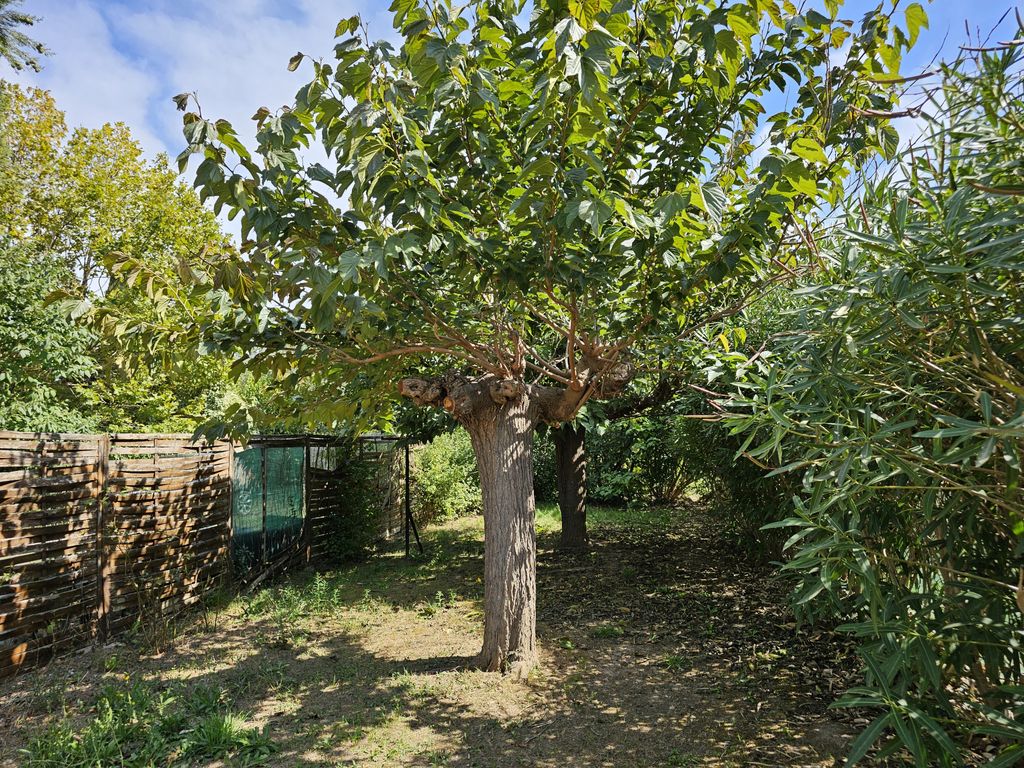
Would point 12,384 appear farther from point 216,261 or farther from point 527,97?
point 527,97

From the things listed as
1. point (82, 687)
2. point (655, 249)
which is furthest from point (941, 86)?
point (82, 687)

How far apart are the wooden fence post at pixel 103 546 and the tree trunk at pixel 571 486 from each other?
5139 mm

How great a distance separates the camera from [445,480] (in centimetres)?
1200

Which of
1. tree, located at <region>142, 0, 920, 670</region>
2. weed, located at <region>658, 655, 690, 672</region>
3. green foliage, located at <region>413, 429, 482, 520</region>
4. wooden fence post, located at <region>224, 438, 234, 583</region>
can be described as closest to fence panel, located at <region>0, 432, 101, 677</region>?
wooden fence post, located at <region>224, 438, 234, 583</region>

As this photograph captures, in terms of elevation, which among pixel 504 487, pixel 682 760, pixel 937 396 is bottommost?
pixel 682 760

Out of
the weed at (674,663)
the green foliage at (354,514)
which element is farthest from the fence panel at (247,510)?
the weed at (674,663)

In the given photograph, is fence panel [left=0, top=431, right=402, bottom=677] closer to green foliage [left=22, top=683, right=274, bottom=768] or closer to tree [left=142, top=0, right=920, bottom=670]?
green foliage [left=22, top=683, right=274, bottom=768]

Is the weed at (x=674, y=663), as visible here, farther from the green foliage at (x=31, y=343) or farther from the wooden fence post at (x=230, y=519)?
the green foliage at (x=31, y=343)

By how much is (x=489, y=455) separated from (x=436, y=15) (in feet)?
9.67

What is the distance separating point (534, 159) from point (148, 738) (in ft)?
12.0

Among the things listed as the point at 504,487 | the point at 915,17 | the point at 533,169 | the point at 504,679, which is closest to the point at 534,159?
the point at 533,169

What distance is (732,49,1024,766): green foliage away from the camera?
5.49ft

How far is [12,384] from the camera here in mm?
7684

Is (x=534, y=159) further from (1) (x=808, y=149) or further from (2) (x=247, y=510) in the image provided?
(2) (x=247, y=510)
